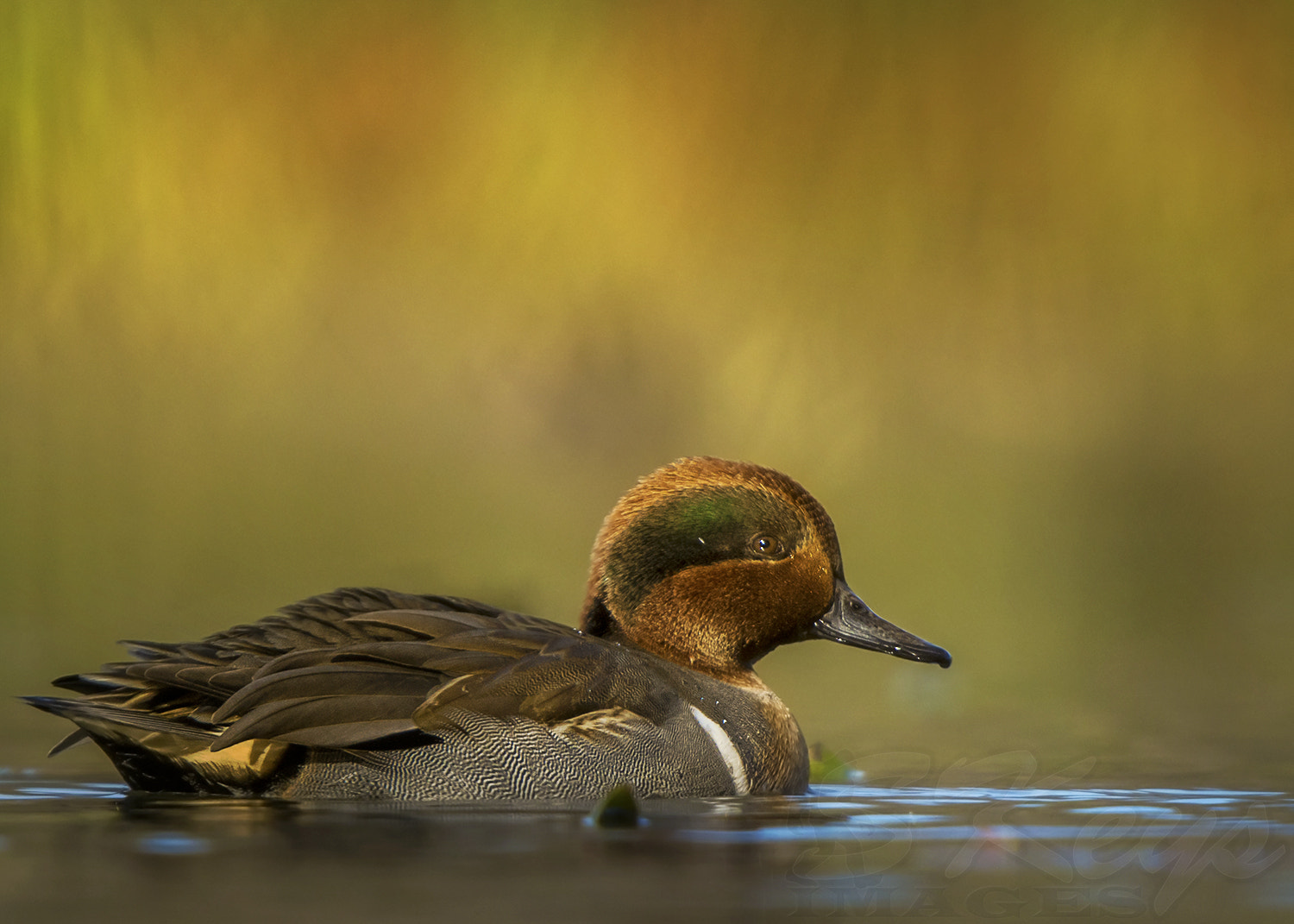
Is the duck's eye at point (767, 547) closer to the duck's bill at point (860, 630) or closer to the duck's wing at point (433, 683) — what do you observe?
the duck's bill at point (860, 630)

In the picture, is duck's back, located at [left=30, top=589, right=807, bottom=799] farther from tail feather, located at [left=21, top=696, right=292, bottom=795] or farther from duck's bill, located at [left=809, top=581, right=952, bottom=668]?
duck's bill, located at [left=809, top=581, right=952, bottom=668]

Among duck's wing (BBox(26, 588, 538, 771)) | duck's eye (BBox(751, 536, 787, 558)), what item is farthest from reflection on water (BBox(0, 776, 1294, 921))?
duck's eye (BBox(751, 536, 787, 558))

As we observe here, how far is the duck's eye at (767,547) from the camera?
5699mm

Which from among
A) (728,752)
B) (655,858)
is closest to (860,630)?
(728,752)

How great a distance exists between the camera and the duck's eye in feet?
18.7

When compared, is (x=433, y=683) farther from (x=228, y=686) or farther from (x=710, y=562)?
(x=710, y=562)

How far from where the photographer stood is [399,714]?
475 cm

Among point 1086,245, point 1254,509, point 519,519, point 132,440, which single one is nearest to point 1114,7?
point 1086,245

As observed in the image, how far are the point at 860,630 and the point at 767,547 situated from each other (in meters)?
0.44

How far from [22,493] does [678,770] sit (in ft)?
22.9

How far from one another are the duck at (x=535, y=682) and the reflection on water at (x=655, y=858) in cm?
13

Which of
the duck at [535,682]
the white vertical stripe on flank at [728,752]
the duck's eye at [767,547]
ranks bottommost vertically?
the white vertical stripe on flank at [728,752]

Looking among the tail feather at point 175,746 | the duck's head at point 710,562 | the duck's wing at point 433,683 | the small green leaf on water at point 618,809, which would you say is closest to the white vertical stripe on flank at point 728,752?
the duck's wing at point 433,683

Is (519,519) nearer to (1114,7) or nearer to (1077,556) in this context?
(1077,556)
